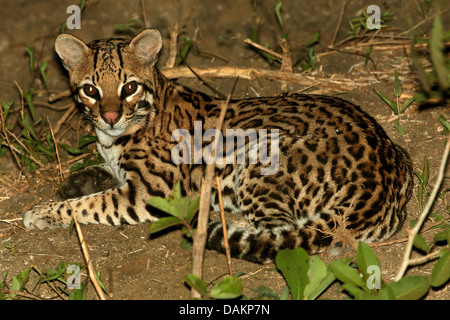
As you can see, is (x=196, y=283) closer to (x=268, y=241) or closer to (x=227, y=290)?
(x=227, y=290)

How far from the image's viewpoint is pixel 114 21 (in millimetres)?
9047

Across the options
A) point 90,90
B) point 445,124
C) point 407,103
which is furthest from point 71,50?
point 445,124

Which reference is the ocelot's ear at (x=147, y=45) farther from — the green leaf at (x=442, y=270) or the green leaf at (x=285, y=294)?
the green leaf at (x=442, y=270)

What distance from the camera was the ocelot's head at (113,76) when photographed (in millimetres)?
5449

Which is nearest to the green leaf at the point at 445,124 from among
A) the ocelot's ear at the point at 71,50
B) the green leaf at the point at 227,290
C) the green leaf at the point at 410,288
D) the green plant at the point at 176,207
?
the green leaf at the point at 410,288

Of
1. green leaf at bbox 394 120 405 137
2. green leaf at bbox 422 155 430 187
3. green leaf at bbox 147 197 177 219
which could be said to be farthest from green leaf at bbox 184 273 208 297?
green leaf at bbox 394 120 405 137

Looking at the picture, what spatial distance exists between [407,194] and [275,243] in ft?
4.21

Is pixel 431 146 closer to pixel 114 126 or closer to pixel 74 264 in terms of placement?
pixel 114 126

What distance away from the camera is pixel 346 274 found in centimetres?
411

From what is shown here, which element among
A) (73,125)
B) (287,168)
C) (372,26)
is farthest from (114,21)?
(287,168)

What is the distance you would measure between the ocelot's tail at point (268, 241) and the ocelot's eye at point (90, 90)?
5.66ft

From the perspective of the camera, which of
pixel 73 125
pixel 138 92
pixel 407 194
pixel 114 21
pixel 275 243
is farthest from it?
pixel 114 21

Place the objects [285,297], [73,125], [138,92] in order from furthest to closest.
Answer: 1. [73,125]
2. [138,92]
3. [285,297]

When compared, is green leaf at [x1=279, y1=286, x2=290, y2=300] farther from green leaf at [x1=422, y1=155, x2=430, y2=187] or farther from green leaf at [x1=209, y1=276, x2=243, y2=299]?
green leaf at [x1=422, y1=155, x2=430, y2=187]
